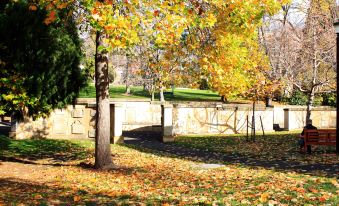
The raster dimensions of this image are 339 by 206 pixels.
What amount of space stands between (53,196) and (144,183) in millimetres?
2515

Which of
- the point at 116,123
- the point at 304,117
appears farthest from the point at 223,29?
the point at 304,117

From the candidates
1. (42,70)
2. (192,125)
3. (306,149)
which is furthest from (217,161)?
(192,125)

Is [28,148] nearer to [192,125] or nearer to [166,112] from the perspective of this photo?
[166,112]

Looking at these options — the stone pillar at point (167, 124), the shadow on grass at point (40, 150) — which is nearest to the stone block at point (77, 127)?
the shadow on grass at point (40, 150)

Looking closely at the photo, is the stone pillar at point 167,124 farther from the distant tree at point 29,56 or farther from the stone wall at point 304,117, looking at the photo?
the stone wall at point 304,117

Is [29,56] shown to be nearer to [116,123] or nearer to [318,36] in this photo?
[116,123]

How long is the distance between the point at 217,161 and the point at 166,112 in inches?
328

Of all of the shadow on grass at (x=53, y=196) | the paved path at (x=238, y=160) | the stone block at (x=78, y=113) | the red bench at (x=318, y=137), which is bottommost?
the paved path at (x=238, y=160)

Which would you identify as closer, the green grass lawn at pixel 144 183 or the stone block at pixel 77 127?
the green grass lawn at pixel 144 183

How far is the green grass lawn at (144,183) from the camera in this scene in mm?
7730

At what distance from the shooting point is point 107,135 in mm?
12352

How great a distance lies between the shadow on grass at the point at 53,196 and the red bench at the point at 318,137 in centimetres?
948

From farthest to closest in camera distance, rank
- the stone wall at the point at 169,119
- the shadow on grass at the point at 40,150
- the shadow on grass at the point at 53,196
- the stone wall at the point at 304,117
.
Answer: the stone wall at the point at 304,117 < the stone wall at the point at 169,119 < the shadow on grass at the point at 40,150 < the shadow on grass at the point at 53,196

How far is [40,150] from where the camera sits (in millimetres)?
16234
